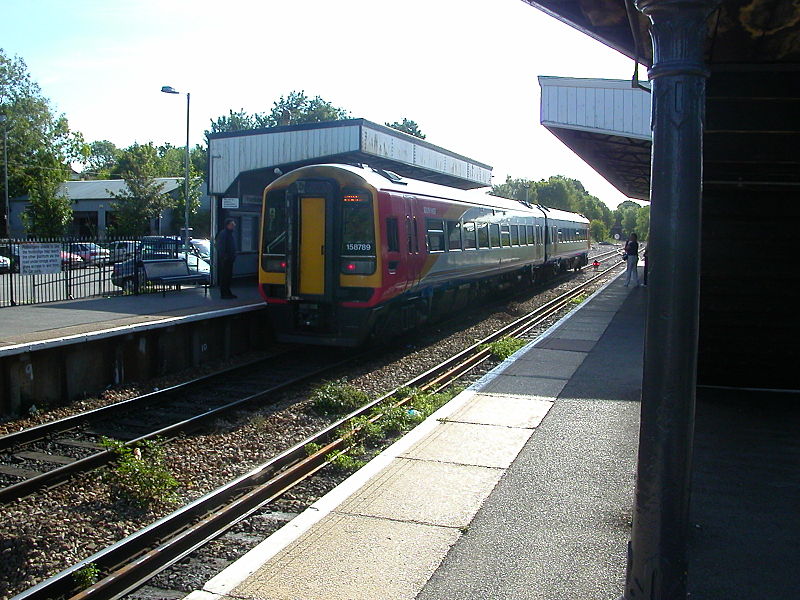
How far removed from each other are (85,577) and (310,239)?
28.1 feet

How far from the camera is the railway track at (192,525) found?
510cm

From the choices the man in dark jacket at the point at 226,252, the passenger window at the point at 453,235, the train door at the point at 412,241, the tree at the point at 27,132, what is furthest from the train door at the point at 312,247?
the tree at the point at 27,132

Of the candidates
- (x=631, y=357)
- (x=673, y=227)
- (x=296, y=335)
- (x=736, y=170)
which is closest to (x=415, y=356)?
(x=296, y=335)

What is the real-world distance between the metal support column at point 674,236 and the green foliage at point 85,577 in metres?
3.80

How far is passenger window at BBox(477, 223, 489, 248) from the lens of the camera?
19.3 metres

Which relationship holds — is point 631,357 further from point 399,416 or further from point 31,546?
point 31,546

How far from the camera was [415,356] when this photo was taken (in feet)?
46.8

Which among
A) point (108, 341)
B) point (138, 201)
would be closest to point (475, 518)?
point (108, 341)

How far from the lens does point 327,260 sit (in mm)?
13109

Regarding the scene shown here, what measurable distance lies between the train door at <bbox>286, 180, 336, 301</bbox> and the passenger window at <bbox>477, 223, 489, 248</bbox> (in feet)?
22.4

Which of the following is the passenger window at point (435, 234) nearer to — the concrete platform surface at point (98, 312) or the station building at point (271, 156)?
the concrete platform surface at point (98, 312)

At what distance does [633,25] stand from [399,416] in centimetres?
554

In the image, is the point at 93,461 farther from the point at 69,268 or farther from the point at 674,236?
the point at 69,268

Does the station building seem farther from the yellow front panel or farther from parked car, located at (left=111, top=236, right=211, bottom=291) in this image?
the yellow front panel
